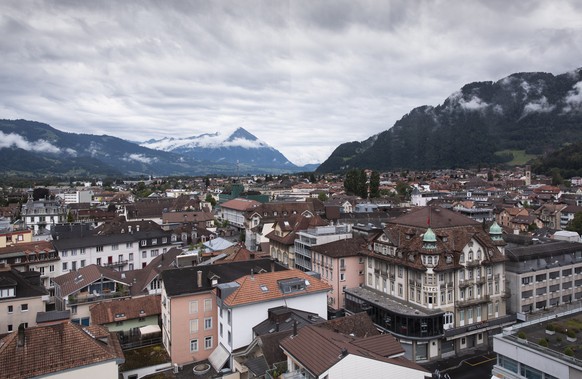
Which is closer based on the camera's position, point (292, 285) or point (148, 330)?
point (292, 285)

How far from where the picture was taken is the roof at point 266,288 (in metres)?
33.8

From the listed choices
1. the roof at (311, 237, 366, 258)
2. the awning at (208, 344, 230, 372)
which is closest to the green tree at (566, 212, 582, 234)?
the roof at (311, 237, 366, 258)

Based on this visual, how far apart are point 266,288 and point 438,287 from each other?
1666cm

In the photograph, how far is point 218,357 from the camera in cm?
3491

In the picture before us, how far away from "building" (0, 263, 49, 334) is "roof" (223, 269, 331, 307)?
22.4 metres

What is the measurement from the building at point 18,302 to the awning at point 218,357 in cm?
1982

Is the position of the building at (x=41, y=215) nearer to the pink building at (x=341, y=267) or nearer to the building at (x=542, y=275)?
the pink building at (x=341, y=267)

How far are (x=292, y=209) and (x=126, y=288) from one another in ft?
174

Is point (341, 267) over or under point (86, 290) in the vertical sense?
over

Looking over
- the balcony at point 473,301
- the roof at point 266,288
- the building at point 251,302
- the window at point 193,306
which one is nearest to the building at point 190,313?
the window at point 193,306

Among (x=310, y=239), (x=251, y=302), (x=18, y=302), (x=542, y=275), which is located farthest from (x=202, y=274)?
(x=542, y=275)

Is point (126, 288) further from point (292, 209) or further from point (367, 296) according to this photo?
point (292, 209)

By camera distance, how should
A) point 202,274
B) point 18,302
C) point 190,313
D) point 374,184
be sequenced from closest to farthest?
point 190,313
point 202,274
point 18,302
point 374,184

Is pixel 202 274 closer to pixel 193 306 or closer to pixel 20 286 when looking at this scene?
pixel 193 306
